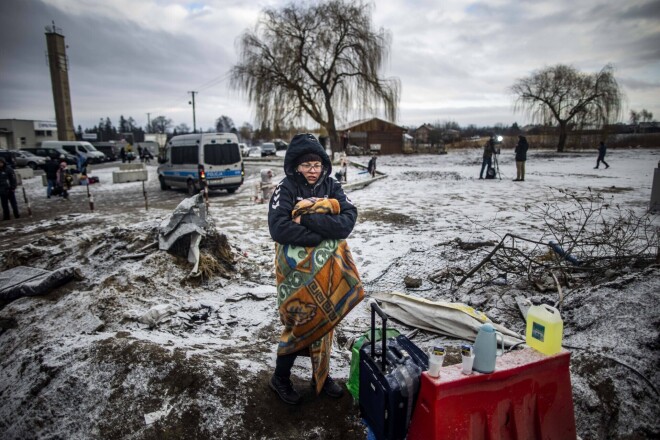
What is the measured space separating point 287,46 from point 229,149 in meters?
15.2

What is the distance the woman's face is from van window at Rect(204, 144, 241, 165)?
11.5m

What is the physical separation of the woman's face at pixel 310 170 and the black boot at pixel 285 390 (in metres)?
1.45

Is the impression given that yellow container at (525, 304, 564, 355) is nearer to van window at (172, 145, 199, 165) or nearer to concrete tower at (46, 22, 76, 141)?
van window at (172, 145, 199, 165)

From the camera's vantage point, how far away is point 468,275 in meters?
4.58

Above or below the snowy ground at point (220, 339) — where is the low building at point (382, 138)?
above

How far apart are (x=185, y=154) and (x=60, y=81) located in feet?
152

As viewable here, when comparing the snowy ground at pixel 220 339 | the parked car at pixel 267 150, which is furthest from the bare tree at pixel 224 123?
the snowy ground at pixel 220 339

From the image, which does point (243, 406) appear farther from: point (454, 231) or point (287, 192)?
point (454, 231)

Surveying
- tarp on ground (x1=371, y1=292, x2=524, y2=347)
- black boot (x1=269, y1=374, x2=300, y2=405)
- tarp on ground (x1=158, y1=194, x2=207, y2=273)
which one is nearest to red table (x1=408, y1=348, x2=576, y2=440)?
black boot (x1=269, y1=374, x2=300, y2=405)

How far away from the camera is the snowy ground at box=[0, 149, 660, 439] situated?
2.51m

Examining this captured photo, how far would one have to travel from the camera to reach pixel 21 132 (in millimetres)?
56969

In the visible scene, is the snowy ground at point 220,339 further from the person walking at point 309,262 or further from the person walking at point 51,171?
the person walking at point 51,171

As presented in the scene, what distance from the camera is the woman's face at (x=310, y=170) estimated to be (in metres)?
2.61

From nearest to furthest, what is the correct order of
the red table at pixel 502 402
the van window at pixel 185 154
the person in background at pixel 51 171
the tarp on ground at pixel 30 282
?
the red table at pixel 502 402, the tarp on ground at pixel 30 282, the van window at pixel 185 154, the person in background at pixel 51 171
